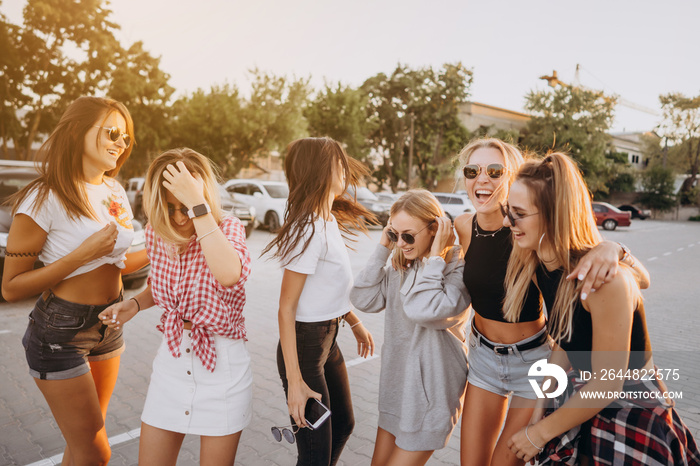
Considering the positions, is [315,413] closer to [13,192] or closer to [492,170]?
[492,170]

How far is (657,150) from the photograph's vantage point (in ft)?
175

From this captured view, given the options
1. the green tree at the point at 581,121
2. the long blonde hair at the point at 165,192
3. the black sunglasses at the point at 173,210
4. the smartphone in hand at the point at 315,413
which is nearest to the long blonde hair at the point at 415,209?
the smartphone in hand at the point at 315,413

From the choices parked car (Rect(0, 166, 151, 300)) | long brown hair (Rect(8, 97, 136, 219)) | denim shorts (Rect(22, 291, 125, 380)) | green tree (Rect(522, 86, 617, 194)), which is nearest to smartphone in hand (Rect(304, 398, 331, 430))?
denim shorts (Rect(22, 291, 125, 380))

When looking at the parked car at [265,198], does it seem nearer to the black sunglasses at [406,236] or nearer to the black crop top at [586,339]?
the black sunglasses at [406,236]

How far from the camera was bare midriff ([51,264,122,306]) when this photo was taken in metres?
2.18

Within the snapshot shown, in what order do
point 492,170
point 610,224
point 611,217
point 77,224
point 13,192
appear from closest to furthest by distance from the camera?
1. point 77,224
2. point 492,170
3. point 13,192
4. point 611,217
5. point 610,224

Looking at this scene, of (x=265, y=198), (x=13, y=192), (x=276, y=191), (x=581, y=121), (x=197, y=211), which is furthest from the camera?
(x=581, y=121)

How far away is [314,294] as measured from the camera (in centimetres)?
223

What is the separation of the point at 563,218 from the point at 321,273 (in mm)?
1081

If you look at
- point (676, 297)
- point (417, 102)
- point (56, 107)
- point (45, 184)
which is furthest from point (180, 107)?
point (45, 184)

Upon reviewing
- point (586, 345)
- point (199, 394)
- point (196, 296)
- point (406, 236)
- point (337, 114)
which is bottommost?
point (199, 394)

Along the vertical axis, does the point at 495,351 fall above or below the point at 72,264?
below

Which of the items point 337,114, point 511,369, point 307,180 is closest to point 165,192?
point 307,180

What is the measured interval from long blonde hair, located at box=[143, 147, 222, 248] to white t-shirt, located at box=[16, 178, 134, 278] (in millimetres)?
447
